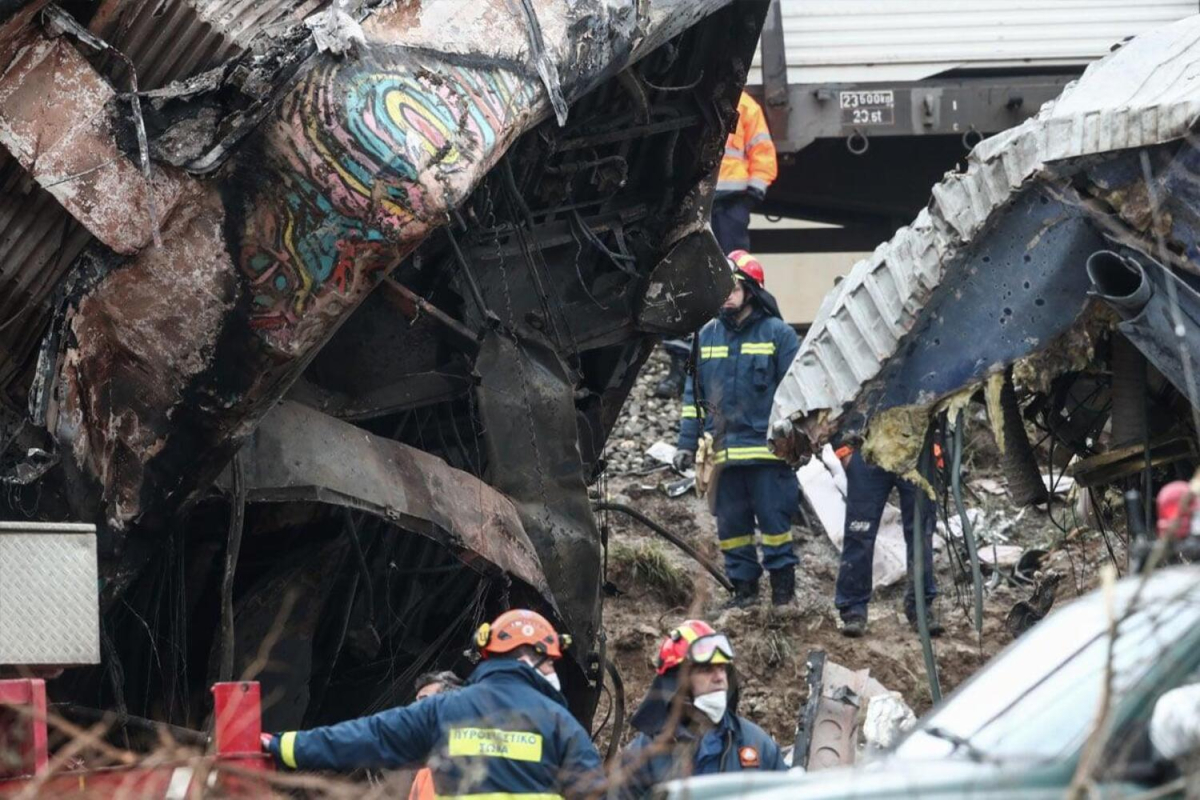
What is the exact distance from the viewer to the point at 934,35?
43.2ft

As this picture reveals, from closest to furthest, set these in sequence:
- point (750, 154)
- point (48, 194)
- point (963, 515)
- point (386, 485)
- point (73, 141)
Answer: point (73, 141) → point (48, 194) → point (386, 485) → point (963, 515) → point (750, 154)

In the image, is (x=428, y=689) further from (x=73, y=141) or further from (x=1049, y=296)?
(x=1049, y=296)

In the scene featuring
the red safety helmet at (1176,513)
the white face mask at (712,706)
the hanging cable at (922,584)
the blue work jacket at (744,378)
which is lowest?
the white face mask at (712,706)

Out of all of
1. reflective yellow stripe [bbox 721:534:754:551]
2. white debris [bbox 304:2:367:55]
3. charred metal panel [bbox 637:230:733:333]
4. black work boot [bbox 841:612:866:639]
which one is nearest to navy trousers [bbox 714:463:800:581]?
reflective yellow stripe [bbox 721:534:754:551]

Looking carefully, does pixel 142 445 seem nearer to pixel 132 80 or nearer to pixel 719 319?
pixel 132 80

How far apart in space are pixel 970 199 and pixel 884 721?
1.97 metres

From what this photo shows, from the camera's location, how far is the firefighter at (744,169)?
12.2m

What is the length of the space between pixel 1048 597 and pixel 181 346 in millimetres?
4153

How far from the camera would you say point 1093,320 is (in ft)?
25.0

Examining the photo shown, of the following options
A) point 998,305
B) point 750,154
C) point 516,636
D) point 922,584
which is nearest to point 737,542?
point 922,584

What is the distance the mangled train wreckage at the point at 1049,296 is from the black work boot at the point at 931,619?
186cm

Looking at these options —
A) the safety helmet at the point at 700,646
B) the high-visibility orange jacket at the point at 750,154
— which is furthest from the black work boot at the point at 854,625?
the safety helmet at the point at 700,646

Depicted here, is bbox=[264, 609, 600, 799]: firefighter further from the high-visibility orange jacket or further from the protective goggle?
the high-visibility orange jacket

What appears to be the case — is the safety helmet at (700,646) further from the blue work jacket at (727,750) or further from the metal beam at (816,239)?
the metal beam at (816,239)
